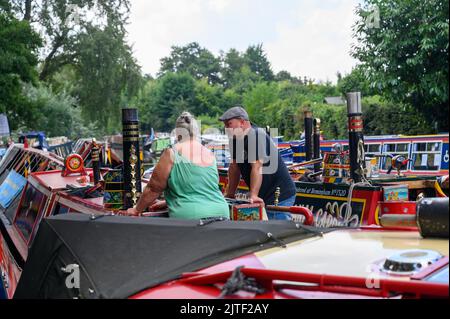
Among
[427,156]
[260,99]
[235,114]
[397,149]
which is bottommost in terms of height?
[427,156]

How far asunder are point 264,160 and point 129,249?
282 cm

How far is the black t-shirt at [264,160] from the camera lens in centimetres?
538

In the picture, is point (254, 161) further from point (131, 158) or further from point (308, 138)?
point (308, 138)

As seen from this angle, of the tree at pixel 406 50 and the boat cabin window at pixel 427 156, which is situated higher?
the tree at pixel 406 50

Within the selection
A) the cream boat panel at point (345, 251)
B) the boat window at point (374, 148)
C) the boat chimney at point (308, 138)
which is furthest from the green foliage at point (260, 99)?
the cream boat panel at point (345, 251)

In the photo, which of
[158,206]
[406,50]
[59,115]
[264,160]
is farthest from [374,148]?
[59,115]

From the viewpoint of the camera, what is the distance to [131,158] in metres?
6.39

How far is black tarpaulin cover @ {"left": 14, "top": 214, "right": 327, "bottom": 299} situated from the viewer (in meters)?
2.53

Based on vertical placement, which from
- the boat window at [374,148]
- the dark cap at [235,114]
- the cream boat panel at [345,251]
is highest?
the dark cap at [235,114]

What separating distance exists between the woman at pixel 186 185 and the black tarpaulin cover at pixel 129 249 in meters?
0.82

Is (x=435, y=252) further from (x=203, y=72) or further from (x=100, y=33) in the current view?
(x=203, y=72)

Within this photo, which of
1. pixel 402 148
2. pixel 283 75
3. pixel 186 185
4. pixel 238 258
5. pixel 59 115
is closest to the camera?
pixel 238 258

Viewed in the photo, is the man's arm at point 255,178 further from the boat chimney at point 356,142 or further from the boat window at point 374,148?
the boat window at point 374,148

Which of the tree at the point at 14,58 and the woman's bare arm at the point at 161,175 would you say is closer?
the woman's bare arm at the point at 161,175
